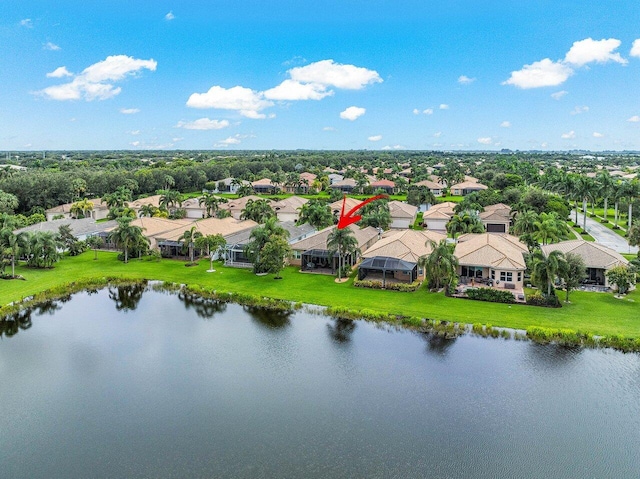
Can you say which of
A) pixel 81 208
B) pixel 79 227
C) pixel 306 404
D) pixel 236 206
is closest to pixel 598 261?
pixel 306 404

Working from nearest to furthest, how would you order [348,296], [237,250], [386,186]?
[348,296], [237,250], [386,186]

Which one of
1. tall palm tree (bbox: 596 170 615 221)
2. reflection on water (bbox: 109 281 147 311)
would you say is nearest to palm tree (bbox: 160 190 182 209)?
reflection on water (bbox: 109 281 147 311)

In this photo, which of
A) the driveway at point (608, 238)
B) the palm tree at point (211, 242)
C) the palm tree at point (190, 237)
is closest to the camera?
the palm tree at point (211, 242)

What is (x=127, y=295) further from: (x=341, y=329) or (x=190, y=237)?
(x=341, y=329)

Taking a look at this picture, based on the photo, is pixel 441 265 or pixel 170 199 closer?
pixel 441 265

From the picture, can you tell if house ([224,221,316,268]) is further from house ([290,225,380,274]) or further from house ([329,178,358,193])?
house ([329,178,358,193])

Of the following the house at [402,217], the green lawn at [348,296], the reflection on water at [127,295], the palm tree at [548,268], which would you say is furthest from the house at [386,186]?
the palm tree at [548,268]

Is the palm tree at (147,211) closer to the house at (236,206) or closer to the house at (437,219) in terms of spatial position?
the house at (236,206)
